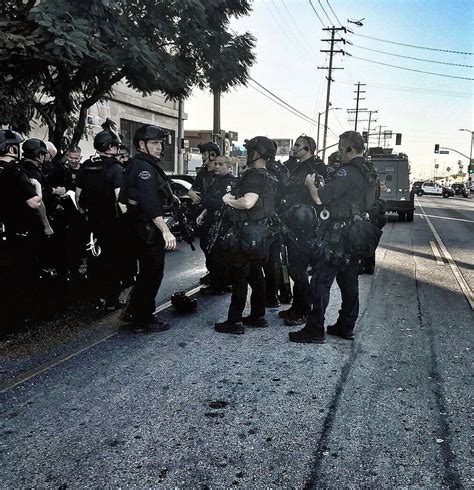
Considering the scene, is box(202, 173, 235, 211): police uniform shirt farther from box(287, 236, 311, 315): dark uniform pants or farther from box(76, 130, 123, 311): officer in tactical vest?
box(287, 236, 311, 315): dark uniform pants

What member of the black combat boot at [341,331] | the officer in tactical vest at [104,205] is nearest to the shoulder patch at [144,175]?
the officer in tactical vest at [104,205]

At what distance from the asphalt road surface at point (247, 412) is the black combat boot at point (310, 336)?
85mm

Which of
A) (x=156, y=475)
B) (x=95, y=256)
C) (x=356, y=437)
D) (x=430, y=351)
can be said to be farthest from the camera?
(x=95, y=256)

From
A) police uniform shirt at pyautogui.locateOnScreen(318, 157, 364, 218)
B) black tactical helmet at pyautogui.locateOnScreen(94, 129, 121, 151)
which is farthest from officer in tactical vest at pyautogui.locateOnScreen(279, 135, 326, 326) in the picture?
black tactical helmet at pyautogui.locateOnScreen(94, 129, 121, 151)

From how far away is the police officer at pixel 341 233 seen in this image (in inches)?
166

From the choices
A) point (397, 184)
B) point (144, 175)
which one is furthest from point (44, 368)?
point (397, 184)

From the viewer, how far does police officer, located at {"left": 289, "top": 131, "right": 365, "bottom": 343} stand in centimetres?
422

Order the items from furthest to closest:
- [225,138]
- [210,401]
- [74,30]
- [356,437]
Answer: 1. [225,138]
2. [74,30]
3. [210,401]
4. [356,437]

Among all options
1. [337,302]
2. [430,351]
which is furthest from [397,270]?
[430,351]

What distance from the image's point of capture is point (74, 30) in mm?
9367

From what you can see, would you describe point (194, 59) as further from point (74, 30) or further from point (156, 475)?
point (156, 475)

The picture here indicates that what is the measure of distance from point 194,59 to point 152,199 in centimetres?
1028

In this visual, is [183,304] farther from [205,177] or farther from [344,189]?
[344,189]

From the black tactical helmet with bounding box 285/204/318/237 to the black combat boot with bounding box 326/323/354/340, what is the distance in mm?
934
